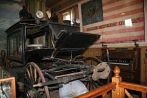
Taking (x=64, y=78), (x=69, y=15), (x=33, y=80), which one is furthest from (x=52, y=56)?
(x=69, y=15)

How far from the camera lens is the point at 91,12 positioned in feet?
21.5

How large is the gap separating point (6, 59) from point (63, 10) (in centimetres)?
351

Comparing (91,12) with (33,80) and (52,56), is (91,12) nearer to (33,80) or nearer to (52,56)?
(52,56)

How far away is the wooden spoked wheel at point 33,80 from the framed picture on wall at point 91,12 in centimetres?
356

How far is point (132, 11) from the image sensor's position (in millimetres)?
5004

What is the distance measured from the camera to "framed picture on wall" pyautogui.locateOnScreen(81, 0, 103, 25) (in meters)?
6.17

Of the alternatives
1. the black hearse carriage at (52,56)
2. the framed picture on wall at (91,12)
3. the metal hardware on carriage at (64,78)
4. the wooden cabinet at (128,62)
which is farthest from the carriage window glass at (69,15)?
the metal hardware on carriage at (64,78)

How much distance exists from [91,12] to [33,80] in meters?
4.02

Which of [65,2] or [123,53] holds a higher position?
[65,2]

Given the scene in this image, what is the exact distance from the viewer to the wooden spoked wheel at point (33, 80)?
315 cm

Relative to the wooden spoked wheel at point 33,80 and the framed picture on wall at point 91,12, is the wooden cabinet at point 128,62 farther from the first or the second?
the wooden spoked wheel at point 33,80

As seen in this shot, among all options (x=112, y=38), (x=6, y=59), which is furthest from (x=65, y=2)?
(x=6, y=59)

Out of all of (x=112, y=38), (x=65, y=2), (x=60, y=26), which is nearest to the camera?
(x=60, y=26)

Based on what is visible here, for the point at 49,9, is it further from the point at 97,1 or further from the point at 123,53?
the point at 123,53
